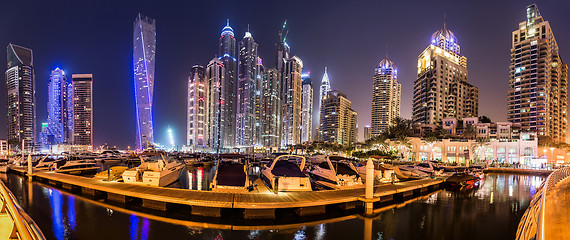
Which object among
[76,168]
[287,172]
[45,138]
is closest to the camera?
[287,172]

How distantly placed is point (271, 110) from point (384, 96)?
249 ft

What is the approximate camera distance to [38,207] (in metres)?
13.6

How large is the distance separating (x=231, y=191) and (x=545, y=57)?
11763 centimetres

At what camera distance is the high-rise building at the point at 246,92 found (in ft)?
527

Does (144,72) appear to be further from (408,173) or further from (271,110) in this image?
(408,173)

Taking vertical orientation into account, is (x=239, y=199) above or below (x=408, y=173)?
above

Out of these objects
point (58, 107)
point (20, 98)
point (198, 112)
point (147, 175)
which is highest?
point (20, 98)

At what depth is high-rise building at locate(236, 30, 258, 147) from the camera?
16062 centimetres

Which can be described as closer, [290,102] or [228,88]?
[228,88]

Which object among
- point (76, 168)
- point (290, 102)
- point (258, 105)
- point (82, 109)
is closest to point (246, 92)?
point (258, 105)

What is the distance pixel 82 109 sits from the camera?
140 metres

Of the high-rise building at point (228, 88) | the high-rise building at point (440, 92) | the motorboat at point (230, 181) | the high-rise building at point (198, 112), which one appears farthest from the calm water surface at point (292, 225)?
the high-rise building at point (228, 88)

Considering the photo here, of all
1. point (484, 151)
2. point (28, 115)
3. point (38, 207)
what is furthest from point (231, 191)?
point (28, 115)

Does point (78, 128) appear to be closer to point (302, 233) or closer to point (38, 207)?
point (38, 207)
